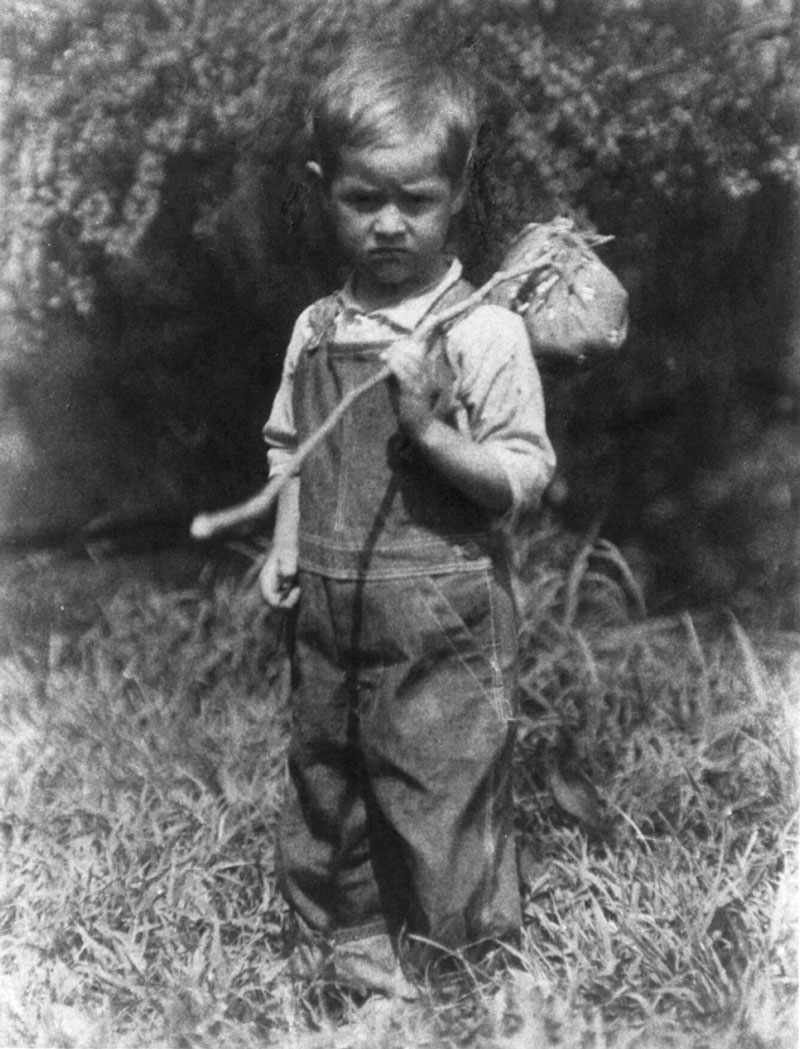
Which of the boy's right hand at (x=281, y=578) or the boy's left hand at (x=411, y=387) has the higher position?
the boy's left hand at (x=411, y=387)

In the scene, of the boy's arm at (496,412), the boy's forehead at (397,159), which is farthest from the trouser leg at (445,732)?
the boy's forehead at (397,159)

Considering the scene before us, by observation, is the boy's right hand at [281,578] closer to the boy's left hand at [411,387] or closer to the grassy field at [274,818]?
the boy's left hand at [411,387]

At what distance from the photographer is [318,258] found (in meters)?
3.20

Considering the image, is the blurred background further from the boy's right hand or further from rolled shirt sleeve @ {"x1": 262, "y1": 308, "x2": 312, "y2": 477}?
the boy's right hand

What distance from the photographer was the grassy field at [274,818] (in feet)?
7.82

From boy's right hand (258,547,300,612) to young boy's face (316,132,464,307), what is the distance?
47cm

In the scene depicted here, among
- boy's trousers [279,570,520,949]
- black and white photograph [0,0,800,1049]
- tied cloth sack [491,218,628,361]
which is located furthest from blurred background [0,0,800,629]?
boy's trousers [279,570,520,949]

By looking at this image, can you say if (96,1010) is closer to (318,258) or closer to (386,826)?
(386,826)

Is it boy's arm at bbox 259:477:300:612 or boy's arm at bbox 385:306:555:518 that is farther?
boy's arm at bbox 259:477:300:612

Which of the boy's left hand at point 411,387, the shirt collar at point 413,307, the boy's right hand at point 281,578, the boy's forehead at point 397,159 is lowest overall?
the boy's right hand at point 281,578

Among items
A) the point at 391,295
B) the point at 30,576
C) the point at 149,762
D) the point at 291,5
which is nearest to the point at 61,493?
the point at 30,576

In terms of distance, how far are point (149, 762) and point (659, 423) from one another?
1.45m

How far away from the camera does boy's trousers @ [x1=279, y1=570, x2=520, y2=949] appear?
221 cm

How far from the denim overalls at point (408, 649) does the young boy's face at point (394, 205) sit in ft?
0.31
